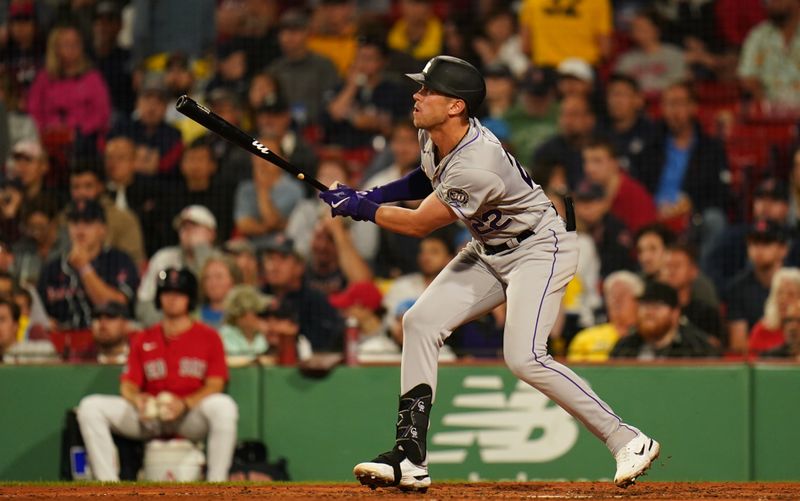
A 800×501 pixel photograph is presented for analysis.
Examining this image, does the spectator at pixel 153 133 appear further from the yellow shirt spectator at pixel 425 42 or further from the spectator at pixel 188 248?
the yellow shirt spectator at pixel 425 42

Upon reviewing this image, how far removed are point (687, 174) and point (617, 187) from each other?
56cm

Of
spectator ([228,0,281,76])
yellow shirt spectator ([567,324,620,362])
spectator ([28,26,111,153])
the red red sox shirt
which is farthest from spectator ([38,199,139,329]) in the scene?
yellow shirt spectator ([567,324,620,362])

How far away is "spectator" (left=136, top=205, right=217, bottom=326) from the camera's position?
361 inches

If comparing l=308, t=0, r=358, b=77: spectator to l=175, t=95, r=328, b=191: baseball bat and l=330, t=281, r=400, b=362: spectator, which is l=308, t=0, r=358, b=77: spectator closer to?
l=330, t=281, r=400, b=362: spectator

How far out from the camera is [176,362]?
781 centimetres

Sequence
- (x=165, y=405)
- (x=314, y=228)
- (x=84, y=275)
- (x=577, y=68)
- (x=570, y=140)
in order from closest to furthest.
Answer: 1. (x=165, y=405)
2. (x=84, y=275)
3. (x=314, y=228)
4. (x=570, y=140)
5. (x=577, y=68)

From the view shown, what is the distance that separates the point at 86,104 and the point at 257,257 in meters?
2.41

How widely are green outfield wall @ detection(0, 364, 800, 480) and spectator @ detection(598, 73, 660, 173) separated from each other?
2510mm

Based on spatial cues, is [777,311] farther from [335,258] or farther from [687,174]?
[335,258]

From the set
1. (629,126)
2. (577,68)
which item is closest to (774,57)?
(629,126)

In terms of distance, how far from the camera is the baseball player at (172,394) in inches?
300

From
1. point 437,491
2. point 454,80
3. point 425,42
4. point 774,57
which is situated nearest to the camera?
point 454,80

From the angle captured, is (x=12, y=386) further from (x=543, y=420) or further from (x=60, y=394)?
(x=543, y=420)

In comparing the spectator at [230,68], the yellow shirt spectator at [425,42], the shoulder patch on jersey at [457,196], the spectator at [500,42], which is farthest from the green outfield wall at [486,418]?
the yellow shirt spectator at [425,42]
